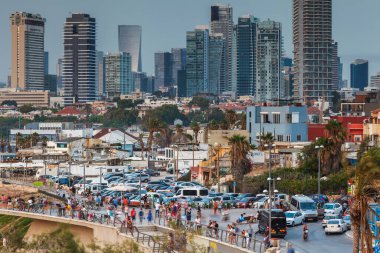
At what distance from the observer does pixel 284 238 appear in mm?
47500

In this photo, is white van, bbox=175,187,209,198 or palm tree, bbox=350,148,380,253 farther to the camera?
white van, bbox=175,187,209,198

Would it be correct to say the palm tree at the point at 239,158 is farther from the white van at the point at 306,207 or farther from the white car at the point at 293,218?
the white car at the point at 293,218

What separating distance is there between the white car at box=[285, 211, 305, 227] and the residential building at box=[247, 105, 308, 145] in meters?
50.6

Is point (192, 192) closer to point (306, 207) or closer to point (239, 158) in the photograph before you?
point (239, 158)

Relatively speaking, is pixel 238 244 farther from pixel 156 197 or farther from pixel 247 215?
pixel 156 197

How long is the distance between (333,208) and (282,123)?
1943 inches

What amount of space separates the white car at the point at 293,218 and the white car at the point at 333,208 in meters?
2.25

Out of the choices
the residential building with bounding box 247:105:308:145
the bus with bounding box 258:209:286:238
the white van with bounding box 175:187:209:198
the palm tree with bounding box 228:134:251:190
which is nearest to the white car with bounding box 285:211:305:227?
the bus with bounding box 258:209:286:238

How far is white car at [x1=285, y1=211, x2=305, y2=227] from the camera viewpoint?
51.5 m

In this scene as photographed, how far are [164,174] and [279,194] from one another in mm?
39555

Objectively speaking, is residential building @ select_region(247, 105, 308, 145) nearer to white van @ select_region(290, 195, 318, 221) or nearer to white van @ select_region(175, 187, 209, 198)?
white van @ select_region(175, 187, 209, 198)

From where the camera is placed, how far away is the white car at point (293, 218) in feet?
169

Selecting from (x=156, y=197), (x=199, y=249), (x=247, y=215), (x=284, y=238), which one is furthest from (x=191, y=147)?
(x=199, y=249)

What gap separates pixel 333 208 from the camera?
55.2 metres
